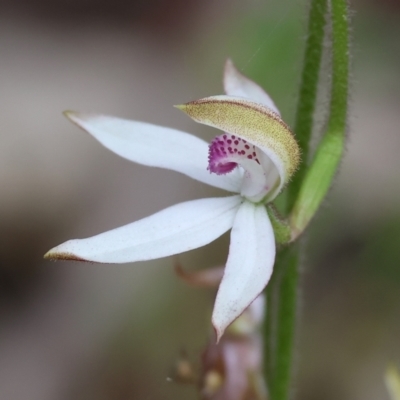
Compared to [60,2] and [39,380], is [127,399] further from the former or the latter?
[60,2]

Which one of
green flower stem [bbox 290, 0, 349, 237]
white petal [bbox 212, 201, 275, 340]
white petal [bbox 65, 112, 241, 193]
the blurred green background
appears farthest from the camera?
the blurred green background

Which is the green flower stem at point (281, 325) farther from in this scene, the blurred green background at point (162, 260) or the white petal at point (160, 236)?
the blurred green background at point (162, 260)

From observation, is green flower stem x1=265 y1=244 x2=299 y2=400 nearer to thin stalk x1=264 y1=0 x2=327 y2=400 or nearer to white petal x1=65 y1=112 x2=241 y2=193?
thin stalk x1=264 y1=0 x2=327 y2=400

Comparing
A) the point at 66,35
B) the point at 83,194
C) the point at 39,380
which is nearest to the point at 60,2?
the point at 66,35

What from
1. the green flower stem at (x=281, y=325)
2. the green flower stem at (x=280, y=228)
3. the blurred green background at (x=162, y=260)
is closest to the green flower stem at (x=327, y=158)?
the green flower stem at (x=280, y=228)

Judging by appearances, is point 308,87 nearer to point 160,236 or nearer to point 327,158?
point 327,158

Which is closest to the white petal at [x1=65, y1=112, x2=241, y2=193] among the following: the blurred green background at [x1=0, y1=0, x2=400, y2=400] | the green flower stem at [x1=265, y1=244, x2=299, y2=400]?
the green flower stem at [x1=265, y1=244, x2=299, y2=400]
